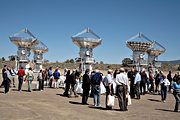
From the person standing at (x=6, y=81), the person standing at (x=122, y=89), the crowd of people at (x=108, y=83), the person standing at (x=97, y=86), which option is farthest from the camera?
the person standing at (x=6, y=81)

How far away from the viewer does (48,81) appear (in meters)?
29.9

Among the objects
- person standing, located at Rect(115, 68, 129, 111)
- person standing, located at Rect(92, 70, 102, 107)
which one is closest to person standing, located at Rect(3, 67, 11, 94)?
person standing, located at Rect(92, 70, 102, 107)

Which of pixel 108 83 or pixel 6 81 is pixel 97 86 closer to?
pixel 108 83

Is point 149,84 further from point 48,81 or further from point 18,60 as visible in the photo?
point 18,60

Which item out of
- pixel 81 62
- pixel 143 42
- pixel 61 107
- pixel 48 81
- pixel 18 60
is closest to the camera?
pixel 61 107

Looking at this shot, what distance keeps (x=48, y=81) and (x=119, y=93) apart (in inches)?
627

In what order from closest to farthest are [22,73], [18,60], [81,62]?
[22,73], [81,62], [18,60]

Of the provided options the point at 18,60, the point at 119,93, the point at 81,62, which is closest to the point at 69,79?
the point at 119,93

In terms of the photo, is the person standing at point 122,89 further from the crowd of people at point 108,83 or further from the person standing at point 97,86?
the person standing at point 97,86

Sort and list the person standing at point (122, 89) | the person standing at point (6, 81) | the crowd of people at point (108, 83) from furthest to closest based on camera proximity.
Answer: the person standing at point (6, 81), the crowd of people at point (108, 83), the person standing at point (122, 89)

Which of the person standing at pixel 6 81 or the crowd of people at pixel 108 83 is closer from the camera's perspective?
the crowd of people at pixel 108 83

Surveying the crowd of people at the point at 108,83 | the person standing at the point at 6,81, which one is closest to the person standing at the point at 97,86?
the crowd of people at the point at 108,83

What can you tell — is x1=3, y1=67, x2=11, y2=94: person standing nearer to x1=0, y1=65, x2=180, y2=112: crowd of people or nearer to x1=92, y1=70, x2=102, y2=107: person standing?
x1=0, y1=65, x2=180, y2=112: crowd of people

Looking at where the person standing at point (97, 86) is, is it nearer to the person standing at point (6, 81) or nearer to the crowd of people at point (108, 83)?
the crowd of people at point (108, 83)
